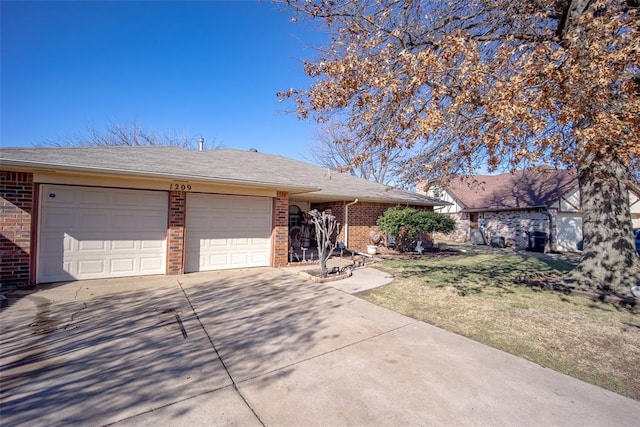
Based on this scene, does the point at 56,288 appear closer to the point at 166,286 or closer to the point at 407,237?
the point at 166,286

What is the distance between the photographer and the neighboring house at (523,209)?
16.2m

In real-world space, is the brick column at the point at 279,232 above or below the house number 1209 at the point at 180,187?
below

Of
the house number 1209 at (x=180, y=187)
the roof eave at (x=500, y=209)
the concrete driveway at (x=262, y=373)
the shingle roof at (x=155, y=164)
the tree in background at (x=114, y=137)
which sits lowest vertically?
the concrete driveway at (x=262, y=373)

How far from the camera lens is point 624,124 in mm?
3791

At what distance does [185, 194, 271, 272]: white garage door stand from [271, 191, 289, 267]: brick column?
0.20 meters

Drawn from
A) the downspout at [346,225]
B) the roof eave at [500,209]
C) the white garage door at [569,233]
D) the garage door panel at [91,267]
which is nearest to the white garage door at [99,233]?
the garage door panel at [91,267]

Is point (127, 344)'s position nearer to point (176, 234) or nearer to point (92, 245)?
point (176, 234)

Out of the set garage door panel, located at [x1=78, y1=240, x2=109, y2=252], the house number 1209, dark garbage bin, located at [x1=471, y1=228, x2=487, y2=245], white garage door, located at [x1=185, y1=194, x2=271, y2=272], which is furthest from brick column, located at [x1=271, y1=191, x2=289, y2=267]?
dark garbage bin, located at [x1=471, y1=228, x2=487, y2=245]

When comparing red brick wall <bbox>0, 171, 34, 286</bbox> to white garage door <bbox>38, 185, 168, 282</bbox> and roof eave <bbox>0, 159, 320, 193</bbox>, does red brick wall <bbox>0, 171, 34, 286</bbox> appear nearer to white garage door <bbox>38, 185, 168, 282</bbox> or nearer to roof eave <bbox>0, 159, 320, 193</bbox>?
white garage door <bbox>38, 185, 168, 282</bbox>

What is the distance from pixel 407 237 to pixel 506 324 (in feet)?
26.6

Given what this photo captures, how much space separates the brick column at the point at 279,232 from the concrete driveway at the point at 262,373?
3.92 meters

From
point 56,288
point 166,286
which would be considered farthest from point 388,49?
point 56,288

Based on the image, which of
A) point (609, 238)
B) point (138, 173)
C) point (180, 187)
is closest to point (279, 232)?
point (180, 187)

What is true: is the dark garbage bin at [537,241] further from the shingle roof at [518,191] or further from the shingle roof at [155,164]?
the shingle roof at [155,164]
